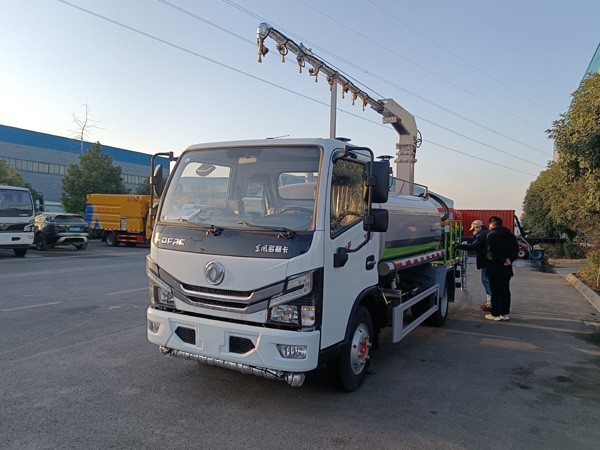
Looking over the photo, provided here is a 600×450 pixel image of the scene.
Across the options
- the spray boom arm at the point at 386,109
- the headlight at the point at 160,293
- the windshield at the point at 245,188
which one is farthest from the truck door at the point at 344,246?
the spray boom arm at the point at 386,109

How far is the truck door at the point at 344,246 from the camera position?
13.3ft

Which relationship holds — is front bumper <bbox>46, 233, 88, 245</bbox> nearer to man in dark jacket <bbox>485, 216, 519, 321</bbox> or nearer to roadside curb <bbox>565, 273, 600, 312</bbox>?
man in dark jacket <bbox>485, 216, 519, 321</bbox>

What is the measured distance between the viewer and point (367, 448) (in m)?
3.48

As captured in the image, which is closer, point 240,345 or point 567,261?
point 240,345

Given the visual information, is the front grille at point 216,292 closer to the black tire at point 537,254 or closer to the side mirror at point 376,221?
the side mirror at point 376,221

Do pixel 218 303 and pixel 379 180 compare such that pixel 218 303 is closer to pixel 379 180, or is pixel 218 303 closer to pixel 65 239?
pixel 379 180

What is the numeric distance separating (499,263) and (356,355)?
472 cm

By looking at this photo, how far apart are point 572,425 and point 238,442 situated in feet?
9.32

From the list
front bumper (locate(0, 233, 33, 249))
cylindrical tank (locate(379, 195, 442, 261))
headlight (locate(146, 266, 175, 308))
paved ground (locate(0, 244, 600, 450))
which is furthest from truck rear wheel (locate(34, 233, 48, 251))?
headlight (locate(146, 266, 175, 308))

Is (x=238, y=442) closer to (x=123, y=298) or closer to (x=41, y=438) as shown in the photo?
(x=41, y=438)

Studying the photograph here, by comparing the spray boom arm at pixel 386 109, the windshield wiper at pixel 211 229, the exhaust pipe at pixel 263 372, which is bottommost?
the exhaust pipe at pixel 263 372

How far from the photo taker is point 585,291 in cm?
1193

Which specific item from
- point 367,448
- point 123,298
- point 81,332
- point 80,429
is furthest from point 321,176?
point 123,298

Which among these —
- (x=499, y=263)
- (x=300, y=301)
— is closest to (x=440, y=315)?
(x=499, y=263)
